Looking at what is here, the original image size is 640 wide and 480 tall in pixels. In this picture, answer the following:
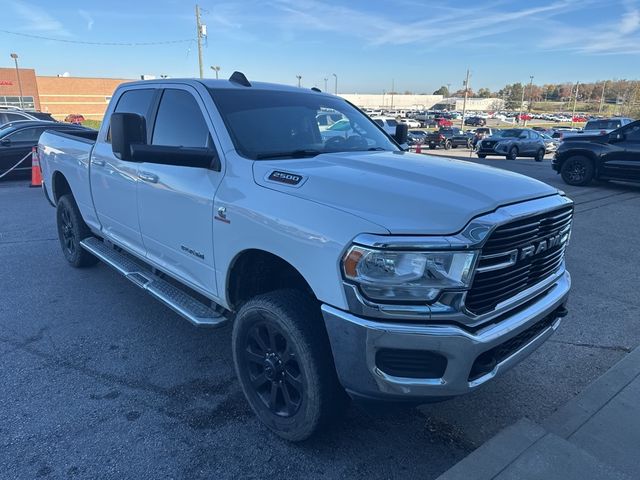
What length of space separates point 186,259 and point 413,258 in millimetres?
1869

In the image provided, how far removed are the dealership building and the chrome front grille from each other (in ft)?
222

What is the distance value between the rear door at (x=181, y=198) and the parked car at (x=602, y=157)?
37.4 ft

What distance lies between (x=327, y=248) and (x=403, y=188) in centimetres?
54

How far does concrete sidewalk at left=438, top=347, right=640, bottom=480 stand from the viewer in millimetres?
2322

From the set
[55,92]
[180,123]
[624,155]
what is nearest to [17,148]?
[180,123]

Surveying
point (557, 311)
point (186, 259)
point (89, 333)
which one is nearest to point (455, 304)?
point (557, 311)

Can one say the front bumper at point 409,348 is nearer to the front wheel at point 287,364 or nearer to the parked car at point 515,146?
the front wheel at point 287,364

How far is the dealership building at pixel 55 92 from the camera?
2436 inches

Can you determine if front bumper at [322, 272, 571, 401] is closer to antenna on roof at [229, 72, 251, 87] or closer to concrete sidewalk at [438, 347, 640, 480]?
concrete sidewalk at [438, 347, 640, 480]

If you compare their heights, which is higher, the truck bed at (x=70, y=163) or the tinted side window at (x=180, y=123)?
the tinted side window at (x=180, y=123)

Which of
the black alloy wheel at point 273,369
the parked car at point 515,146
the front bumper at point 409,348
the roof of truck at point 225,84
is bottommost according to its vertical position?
the parked car at point 515,146

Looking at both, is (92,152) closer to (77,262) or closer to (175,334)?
(77,262)

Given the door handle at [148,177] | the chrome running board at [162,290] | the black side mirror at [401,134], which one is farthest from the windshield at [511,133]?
the door handle at [148,177]

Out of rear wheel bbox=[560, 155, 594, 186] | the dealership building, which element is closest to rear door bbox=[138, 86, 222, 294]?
rear wheel bbox=[560, 155, 594, 186]
